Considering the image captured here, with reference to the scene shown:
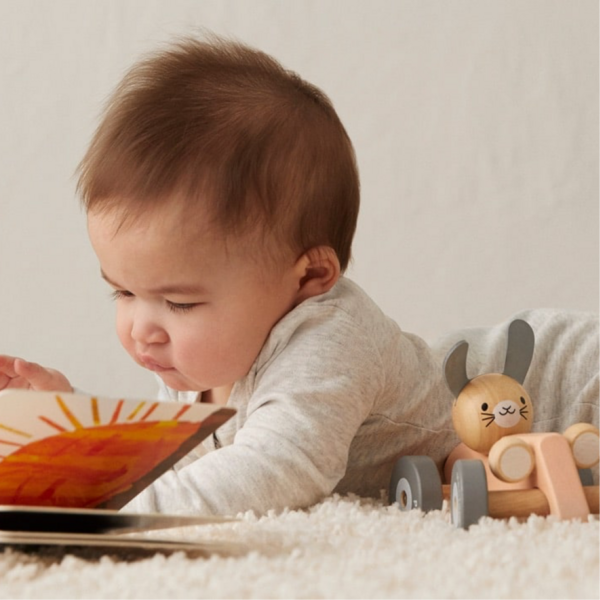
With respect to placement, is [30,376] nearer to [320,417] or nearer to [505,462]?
[320,417]

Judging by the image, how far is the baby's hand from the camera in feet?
3.87

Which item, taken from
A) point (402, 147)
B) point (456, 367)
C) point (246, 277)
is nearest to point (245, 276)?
point (246, 277)

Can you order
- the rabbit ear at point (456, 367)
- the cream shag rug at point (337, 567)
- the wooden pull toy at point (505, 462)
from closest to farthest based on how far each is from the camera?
the cream shag rug at point (337, 567), the wooden pull toy at point (505, 462), the rabbit ear at point (456, 367)

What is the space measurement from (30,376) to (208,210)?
1.08ft

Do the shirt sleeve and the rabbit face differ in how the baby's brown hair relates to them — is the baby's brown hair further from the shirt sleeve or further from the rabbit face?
the rabbit face

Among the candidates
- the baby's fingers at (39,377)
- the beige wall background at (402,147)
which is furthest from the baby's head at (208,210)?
the beige wall background at (402,147)

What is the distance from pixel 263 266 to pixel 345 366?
14cm

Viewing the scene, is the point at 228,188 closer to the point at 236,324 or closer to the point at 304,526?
the point at 236,324

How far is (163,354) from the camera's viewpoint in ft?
3.52

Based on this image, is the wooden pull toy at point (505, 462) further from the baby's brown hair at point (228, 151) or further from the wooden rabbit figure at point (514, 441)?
the baby's brown hair at point (228, 151)

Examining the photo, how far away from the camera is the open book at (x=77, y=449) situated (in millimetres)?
673

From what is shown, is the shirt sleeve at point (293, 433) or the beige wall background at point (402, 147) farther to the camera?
the beige wall background at point (402, 147)

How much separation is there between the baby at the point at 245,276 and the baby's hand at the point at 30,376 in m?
0.01

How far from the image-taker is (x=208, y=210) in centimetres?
103
